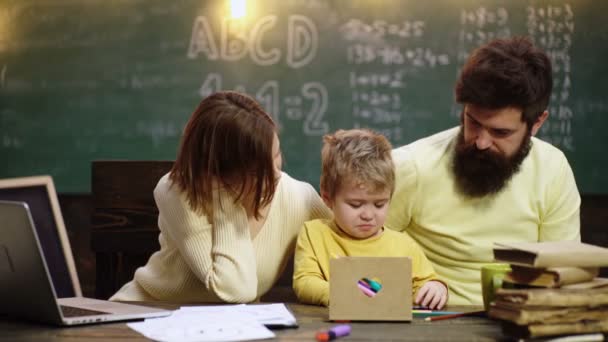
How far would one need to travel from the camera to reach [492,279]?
1.63 meters

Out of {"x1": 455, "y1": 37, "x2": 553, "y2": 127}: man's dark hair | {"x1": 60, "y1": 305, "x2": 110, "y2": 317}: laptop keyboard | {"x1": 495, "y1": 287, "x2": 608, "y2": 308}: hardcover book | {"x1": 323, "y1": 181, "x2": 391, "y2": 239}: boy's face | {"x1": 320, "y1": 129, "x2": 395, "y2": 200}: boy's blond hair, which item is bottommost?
{"x1": 60, "y1": 305, "x2": 110, "y2": 317}: laptop keyboard

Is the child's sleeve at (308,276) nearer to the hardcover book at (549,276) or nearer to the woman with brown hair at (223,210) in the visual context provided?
the woman with brown hair at (223,210)

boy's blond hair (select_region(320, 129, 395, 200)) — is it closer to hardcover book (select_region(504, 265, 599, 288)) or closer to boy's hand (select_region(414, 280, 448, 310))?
boy's hand (select_region(414, 280, 448, 310))

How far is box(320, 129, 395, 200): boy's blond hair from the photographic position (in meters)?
1.89

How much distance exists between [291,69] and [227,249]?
7.02 ft

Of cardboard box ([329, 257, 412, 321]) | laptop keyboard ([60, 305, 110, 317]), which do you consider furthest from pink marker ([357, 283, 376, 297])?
laptop keyboard ([60, 305, 110, 317])

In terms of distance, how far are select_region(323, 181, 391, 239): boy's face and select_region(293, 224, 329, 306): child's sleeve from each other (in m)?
0.12

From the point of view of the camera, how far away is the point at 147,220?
91.9 inches

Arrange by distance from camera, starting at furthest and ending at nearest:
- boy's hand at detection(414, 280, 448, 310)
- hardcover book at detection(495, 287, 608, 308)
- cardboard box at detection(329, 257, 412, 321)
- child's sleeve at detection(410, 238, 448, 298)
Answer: child's sleeve at detection(410, 238, 448, 298)
boy's hand at detection(414, 280, 448, 310)
cardboard box at detection(329, 257, 412, 321)
hardcover book at detection(495, 287, 608, 308)

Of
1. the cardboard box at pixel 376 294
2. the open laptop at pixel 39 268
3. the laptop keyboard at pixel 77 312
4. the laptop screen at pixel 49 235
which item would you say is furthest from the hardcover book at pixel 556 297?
the laptop screen at pixel 49 235

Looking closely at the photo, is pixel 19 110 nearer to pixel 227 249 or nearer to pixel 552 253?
pixel 227 249

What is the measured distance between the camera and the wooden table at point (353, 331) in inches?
56.7

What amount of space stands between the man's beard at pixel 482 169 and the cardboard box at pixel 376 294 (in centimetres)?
77

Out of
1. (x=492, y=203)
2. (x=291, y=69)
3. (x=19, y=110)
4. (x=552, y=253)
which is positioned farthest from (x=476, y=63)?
(x=19, y=110)
